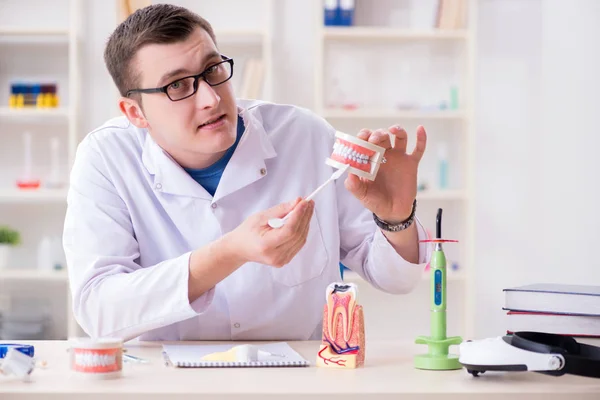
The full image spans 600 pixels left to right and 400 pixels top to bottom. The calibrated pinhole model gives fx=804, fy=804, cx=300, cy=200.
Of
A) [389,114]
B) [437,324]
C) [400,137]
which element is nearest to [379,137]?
[400,137]

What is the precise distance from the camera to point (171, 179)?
1.76 m

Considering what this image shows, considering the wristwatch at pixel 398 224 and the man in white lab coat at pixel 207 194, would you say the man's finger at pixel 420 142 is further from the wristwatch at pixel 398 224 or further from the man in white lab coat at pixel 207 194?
the wristwatch at pixel 398 224

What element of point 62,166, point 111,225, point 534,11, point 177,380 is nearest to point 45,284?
point 62,166

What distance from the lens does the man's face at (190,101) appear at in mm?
1690

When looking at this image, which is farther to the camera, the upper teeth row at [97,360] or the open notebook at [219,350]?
the open notebook at [219,350]

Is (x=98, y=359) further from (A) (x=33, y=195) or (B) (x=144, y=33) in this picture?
(A) (x=33, y=195)

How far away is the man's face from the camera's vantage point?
1690mm

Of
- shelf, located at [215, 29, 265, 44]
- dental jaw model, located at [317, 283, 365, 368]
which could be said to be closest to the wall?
shelf, located at [215, 29, 265, 44]

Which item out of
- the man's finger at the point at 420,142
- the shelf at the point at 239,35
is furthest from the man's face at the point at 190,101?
the shelf at the point at 239,35

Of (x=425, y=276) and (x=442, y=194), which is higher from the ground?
(x=442, y=194)

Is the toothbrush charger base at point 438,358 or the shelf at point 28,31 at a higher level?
the shelf at point 28,31

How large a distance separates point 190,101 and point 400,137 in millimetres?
464

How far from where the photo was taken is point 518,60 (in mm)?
4207

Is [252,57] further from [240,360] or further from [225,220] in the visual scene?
[240,360]
